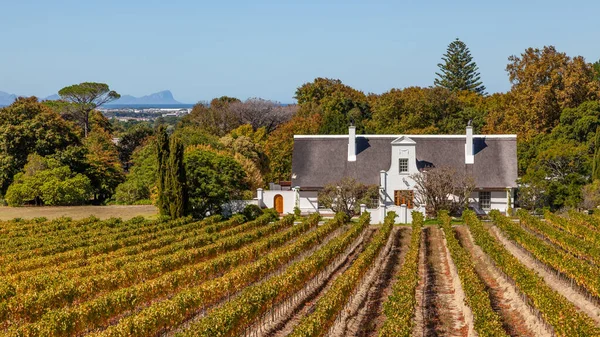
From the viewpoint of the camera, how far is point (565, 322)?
16703mm

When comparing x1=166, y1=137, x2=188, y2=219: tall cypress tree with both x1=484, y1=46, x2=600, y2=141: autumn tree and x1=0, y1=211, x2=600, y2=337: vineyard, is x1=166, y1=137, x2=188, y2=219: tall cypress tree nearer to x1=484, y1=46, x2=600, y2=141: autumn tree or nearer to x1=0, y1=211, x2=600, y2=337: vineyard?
x1=0, y1=211, x2=600, y2=337: vineyard

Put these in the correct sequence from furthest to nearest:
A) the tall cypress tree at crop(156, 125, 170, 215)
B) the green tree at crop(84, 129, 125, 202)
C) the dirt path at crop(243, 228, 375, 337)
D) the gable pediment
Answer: the green tree at crop(84, 129, 125, 202)
the gable pediment
the tall cypress tree at crop(156, 125, 170, 215)
the dirt path at crop(243, 228, 375, 337)

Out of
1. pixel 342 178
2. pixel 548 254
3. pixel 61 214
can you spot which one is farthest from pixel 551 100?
pixel 61 214

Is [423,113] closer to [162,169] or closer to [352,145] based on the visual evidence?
[352,145]

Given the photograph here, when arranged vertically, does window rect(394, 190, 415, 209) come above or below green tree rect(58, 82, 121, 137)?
below

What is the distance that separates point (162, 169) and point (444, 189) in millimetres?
16651

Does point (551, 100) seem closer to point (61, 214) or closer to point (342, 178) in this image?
point (342, 178)

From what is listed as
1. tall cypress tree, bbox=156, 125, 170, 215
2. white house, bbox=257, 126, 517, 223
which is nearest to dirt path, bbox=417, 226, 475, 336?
white house, bbox=257, 126, 517, 223

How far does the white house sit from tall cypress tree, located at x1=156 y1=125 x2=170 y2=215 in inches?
319

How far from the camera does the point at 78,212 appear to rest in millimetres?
46344

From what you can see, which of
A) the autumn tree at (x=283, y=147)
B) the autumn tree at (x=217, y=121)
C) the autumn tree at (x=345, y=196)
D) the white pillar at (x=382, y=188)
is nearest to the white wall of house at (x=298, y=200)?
the autumn tree at (x=345, y=196)

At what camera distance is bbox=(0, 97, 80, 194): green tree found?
5275cm

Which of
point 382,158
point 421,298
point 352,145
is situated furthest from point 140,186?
point 421,298

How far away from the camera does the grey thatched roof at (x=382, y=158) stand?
148 feet
